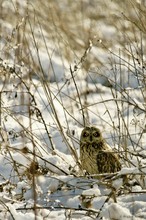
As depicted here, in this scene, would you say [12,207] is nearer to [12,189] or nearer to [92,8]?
[12,189]

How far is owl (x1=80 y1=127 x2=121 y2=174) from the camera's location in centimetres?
407

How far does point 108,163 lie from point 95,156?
3.8 inches

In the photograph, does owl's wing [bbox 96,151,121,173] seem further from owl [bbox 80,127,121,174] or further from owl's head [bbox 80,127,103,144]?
owl's head [bbox 80,127,103,144]

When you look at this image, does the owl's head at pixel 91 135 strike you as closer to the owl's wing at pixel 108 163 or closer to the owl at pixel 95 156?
the owl at pixel 95 156

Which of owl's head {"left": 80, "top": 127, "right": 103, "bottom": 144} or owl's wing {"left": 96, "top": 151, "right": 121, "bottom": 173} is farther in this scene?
owl's head {"left": 80, "top": 127, "right": 103, "bottom": 144}

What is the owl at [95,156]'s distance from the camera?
160 inches

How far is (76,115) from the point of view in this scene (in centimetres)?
561

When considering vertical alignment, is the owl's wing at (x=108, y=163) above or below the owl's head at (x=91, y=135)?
below

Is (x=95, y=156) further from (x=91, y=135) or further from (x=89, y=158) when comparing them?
(x=91, y=135)

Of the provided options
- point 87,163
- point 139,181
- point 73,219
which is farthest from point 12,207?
point 87,163

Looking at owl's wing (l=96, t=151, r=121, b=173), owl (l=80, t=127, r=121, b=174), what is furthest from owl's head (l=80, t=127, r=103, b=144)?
owl's wing (l=96, t=151, r=121, b=173)

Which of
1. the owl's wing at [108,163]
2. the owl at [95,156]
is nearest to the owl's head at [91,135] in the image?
the owl at [95,156]

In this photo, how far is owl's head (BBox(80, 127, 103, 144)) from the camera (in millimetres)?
4211

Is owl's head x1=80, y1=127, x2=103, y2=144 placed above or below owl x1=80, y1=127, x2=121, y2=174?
above
